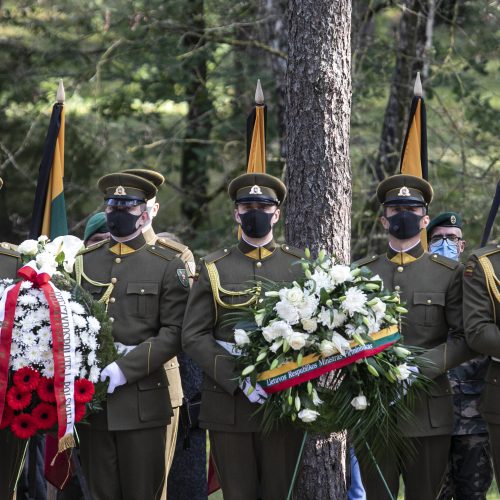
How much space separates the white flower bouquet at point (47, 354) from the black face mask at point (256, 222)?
0.92m

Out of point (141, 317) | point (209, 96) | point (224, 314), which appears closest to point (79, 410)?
point (141, 317)

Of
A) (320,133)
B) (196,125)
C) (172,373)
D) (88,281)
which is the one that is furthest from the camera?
(196,125)

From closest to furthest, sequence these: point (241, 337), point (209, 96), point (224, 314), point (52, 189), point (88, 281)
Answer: point (241, 337) → point (224, 314) → point (88, 281) → point (52, 189) → point (209, 96)

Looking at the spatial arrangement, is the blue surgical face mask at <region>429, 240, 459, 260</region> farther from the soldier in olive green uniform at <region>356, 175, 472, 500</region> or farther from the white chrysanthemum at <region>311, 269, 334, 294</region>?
the white chrysanthemum at <region>311, 269, 334, 294</region>

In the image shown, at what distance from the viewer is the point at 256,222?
21.0 ft

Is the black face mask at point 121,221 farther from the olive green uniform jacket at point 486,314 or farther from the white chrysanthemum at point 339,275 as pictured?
the olive green uniform jacket at point 486,314

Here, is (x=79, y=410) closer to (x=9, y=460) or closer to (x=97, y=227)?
(x=9, y=460)

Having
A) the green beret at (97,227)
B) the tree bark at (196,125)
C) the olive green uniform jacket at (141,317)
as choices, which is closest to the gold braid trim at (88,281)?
the olive green uniform jacket at (141,317)

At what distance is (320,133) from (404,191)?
1.11 m

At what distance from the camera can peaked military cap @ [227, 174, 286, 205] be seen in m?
6.41

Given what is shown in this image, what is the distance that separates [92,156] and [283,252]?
24.3 ft

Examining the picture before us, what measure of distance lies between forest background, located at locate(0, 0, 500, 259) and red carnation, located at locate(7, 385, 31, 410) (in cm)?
612

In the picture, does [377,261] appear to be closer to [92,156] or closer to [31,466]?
[31,466]

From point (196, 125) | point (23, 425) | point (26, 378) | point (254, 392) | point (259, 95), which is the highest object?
point (196, 125)
